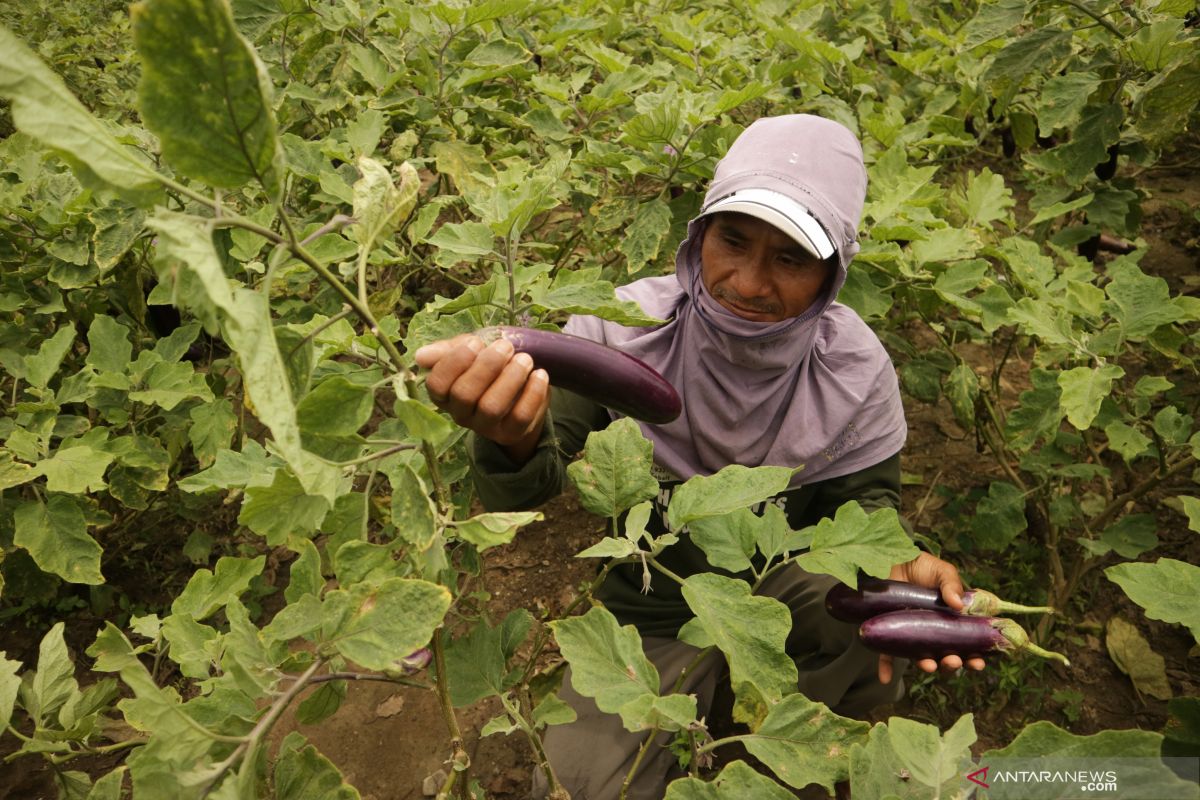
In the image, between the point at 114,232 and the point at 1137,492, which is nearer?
the point at 114,232

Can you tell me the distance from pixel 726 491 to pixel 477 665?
1.84 feet

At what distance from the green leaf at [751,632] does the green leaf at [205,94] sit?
31.2 inches

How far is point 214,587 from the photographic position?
1341mm

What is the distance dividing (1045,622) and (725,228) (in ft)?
5.73

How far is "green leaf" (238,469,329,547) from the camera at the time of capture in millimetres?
898

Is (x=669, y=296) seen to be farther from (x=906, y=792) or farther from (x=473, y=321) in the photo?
(x=906, y=792)

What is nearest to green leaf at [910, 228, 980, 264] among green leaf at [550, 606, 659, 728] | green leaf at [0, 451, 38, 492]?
green leaf at [550, 606, 659, 728]

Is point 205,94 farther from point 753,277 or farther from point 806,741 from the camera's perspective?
point 753,277

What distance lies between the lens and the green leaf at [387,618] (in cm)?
85

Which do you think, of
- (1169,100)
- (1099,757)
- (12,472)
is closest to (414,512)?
(1099,757)

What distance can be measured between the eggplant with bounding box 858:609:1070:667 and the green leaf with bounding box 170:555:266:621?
121 centimetres

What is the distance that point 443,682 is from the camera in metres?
1.08

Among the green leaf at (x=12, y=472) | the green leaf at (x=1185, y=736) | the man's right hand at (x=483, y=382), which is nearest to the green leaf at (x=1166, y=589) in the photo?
the green leaf at (x=1185, y=736)

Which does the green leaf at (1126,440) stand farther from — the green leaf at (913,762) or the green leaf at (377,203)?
the green leaf at (377,203)
